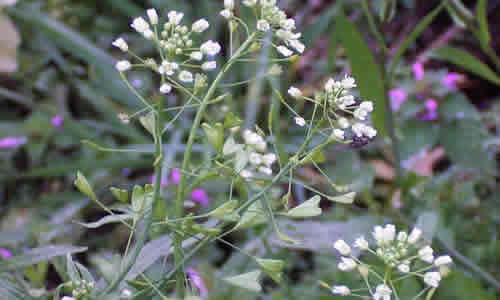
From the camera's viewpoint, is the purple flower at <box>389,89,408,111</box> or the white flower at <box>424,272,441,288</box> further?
the purple flower at <box>389,89,408,111</box>

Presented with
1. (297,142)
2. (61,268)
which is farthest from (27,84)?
(61,268)

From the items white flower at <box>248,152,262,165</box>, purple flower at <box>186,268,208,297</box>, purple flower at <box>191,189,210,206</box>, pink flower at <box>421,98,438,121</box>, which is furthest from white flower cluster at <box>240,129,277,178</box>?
pink flower at <box>421,98,438,121</box>

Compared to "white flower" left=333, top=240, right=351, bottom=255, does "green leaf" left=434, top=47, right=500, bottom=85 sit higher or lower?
higher

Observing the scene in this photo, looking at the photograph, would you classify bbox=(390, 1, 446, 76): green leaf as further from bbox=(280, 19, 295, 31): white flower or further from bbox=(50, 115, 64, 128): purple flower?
bbox=(50, 115, 64, 128): purple flower

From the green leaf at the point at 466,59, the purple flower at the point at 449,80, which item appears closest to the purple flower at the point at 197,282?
the green leaf at the point at 466,59

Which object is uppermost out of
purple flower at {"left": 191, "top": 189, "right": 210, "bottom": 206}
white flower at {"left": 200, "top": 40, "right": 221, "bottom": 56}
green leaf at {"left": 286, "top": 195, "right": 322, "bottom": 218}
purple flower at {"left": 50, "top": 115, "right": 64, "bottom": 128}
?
white flower at {"left": 200, "top": 40, "right": 221, "bottom": 56}

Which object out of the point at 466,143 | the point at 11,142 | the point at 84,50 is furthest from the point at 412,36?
the point at 11,142

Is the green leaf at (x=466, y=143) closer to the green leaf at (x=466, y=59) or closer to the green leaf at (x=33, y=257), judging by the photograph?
the green leaf at (x=466, y=59)
